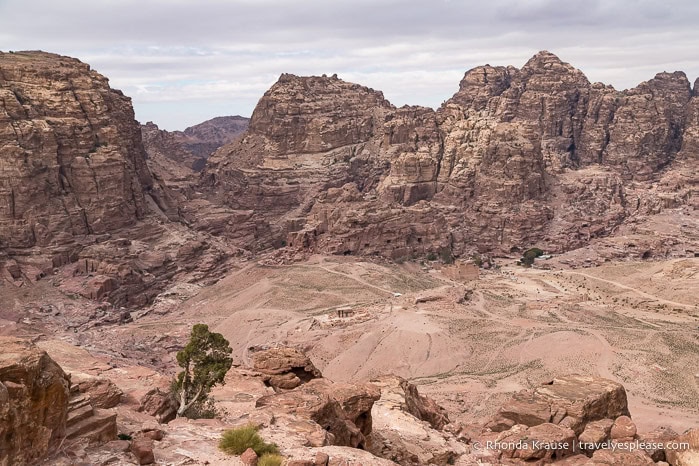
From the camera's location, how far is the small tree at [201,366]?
24594mm

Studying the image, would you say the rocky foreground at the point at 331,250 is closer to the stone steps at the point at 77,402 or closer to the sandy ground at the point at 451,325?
the stone steps at the point at 77,402

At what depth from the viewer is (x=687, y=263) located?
71.8 meters

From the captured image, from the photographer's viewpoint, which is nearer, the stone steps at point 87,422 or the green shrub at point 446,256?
the stone steps at point 87,422

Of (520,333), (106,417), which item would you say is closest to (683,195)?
(520,333)

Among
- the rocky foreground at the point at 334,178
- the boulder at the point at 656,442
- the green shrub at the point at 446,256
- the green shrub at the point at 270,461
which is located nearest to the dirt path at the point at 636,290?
the rocky foreground at the point at 334,178

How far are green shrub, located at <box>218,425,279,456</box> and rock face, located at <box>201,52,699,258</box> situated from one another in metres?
60.9

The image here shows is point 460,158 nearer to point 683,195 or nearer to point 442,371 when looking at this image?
point 683,195

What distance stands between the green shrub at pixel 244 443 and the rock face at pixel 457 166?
200 ft

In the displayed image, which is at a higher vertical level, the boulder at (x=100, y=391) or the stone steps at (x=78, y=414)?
the stone steps at (x=78, y=414)

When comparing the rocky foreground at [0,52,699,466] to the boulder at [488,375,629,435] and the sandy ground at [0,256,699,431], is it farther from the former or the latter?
the sandy ground at [0,256,699,431]

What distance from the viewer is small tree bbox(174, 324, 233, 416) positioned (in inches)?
968

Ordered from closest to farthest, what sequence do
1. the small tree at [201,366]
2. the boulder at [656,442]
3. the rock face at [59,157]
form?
the boulder at [656,442], the small tree at [201,366], the rock face at [59,157]

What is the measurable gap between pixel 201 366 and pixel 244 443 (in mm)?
9610

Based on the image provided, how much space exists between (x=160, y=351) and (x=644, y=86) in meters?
108
